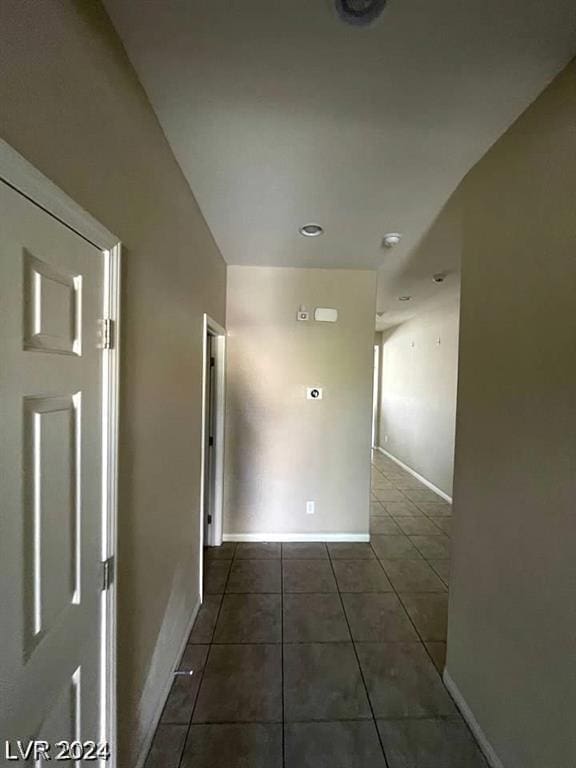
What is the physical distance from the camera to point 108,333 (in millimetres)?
1034

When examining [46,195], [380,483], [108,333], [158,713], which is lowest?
[380,483]

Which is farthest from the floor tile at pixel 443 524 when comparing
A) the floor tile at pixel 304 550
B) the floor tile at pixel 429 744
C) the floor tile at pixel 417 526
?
the floor tile at pixel 429 744

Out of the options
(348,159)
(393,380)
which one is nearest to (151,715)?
(348,159)

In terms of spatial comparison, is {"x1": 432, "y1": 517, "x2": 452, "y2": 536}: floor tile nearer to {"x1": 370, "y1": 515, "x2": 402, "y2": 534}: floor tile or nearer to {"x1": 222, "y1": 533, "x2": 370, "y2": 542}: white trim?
{"x1": 370, "y1": 515, "x2": 402, "y2": 534}: floor tile

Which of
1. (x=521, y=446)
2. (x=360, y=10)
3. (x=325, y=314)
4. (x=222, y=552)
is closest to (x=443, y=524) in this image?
(x=222, y=552)

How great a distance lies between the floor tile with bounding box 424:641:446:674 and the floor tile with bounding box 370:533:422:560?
1018mm

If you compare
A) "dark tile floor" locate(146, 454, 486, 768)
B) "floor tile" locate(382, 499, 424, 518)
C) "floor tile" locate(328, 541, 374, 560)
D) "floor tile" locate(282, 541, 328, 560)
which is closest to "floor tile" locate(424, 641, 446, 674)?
"dark tile floor" locate(146, 454, 486, 768)

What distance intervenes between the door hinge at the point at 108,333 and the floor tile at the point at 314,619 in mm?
2014

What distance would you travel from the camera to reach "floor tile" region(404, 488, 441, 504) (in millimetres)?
4570

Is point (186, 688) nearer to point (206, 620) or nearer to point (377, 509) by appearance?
→ point (206, 620)

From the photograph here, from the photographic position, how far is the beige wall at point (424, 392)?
4582mm

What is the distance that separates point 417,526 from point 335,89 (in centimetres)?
387

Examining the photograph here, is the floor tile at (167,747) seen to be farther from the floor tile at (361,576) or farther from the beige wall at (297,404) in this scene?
the beige wall at (297,404)

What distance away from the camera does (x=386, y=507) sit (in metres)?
4.33
